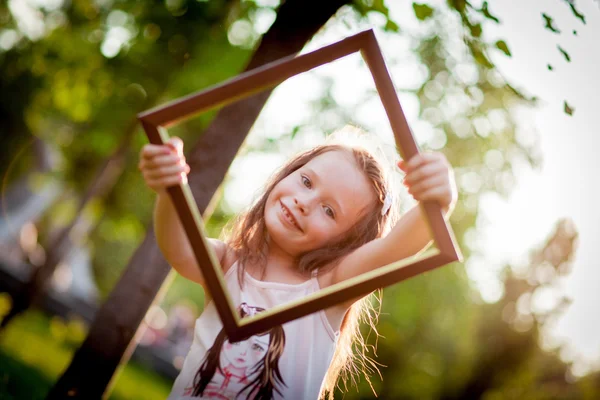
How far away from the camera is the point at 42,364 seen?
7359 mm

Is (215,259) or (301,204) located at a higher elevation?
(301,204)

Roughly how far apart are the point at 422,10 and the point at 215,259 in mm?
1960

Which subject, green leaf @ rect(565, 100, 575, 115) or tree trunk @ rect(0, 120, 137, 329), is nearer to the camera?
green leaf @ rect(565, 100, 575, 115)

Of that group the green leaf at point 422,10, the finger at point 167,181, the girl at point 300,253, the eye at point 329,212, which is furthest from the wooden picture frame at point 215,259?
the green leaf at point 422,10

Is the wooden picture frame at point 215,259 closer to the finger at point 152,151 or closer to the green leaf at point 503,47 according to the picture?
the finger at point 152,151

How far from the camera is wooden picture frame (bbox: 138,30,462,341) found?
6.35 ft

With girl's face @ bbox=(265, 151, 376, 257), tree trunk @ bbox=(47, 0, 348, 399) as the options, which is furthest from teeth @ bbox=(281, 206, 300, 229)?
tree trunk @ bbox=(47, 0, 348, 399)

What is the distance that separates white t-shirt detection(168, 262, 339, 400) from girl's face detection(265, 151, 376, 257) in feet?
0.75

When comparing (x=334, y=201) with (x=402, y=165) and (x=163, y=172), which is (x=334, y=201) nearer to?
(x=402, y=165)

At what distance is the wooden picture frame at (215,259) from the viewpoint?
1.94 meters

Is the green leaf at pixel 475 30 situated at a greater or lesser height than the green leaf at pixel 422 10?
lesser

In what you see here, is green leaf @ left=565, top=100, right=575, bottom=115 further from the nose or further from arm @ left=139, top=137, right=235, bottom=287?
arm @ left=139, top=137, right=235, bottom=287

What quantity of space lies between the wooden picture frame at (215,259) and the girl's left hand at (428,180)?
0.03 metres

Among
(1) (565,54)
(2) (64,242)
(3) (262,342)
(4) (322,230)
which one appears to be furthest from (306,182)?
(2) (64,242)
